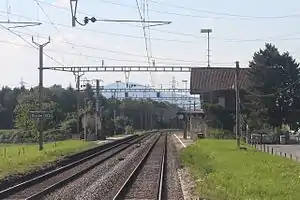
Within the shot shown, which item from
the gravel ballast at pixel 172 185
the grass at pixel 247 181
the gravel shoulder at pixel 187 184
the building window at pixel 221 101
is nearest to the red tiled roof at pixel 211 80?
the building window at pixel 221 101

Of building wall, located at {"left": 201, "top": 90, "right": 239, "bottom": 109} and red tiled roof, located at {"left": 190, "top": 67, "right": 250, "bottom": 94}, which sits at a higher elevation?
red tiled roof, located at {"left": 190, "top": 67, "right": 250, "bottom": 94}

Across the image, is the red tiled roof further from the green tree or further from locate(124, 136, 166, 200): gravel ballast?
locate(124, 136, 166, 200): gravel ballast

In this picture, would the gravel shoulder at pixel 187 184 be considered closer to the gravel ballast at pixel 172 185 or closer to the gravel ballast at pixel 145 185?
the gravel ballast at pixel 172 185

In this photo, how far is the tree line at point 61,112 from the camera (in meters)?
108

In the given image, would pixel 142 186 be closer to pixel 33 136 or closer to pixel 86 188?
pixel 86 188

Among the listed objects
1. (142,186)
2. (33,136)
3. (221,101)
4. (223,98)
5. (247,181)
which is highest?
(223,98)

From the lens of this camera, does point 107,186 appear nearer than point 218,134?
Yes

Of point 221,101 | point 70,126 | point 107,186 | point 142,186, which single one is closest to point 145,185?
point 142,186

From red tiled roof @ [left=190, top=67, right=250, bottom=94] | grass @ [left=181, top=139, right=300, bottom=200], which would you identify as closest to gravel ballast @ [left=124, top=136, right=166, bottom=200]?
grass @ [left=181, top=139, right=300, bottom=200]

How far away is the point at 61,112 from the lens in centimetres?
13725

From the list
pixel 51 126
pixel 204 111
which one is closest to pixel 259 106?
pixel 204 111

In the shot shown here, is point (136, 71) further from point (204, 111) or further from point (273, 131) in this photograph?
point (204, 111)

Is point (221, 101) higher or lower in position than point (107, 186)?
higher

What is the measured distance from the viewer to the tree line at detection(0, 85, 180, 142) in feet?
355
